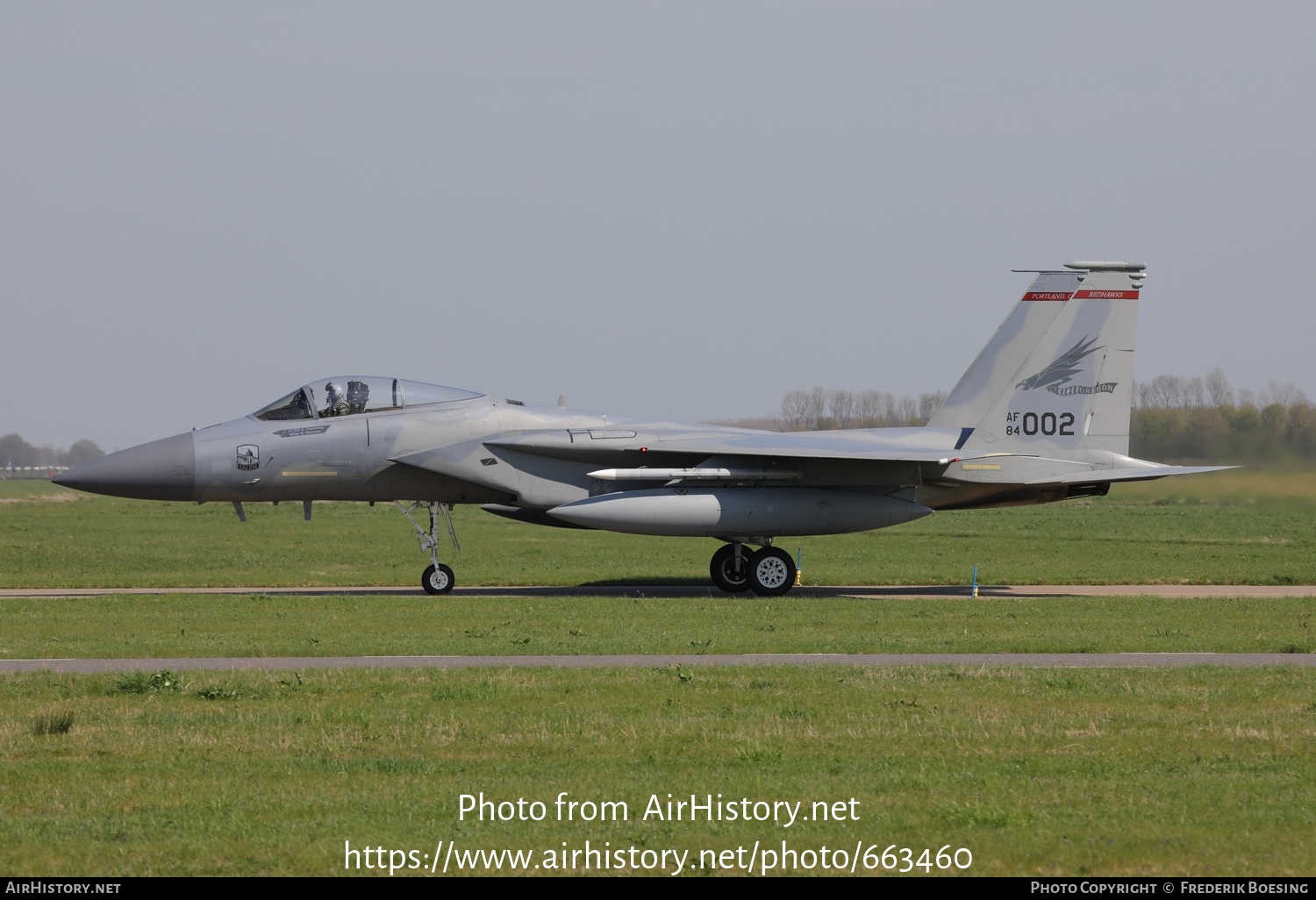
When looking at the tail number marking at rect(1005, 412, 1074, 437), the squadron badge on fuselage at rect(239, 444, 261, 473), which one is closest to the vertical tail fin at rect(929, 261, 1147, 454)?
the tail number marking at rect(1005, 412, 1074, 437)

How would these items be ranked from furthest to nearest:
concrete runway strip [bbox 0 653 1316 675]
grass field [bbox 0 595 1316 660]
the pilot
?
the pilot, grass field [bbox 0 595 1316 660], concrete runway strip [bbox 0 653 1316 675]

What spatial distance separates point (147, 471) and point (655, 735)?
46.3ft

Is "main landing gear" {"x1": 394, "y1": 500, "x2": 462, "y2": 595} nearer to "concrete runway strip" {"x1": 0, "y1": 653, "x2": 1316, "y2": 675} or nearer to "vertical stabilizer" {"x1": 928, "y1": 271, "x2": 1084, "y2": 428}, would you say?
"concrete runway strip" {"x1": 0, "y1": 653, "x2": 1316, "y2": 675}

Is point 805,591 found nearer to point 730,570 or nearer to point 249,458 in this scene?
point 730,570

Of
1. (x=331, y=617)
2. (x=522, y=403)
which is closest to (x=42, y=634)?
(x=331, y=617)

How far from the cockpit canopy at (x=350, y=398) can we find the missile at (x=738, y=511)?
295 centimetres

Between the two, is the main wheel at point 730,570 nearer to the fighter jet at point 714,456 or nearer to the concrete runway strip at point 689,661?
the fighter jet at point 714,456

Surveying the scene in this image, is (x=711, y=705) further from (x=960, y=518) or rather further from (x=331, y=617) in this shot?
(x=960, y=518)

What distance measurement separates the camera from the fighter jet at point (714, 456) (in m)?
21.8

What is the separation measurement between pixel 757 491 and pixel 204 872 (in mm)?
16135

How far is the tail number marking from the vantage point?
77.7 ft

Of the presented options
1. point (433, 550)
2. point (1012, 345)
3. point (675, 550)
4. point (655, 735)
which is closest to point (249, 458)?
point (433, 550)

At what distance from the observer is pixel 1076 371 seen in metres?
23.7

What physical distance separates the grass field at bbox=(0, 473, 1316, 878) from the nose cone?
168cm
